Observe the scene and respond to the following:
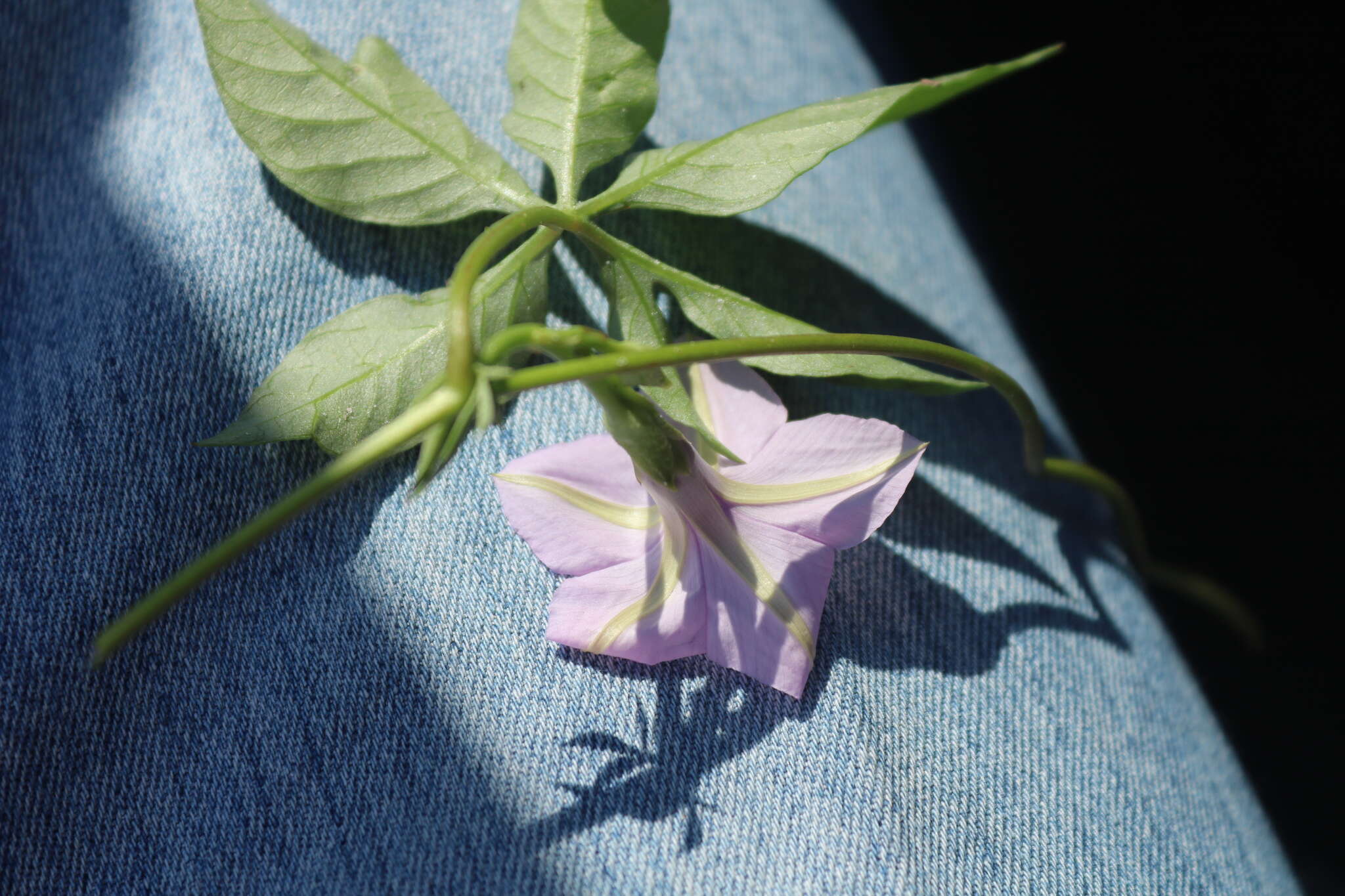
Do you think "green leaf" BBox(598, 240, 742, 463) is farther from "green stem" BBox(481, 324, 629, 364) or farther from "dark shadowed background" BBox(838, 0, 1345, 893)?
"dark shadowed background" BBox(838, 0, 1345, 893)

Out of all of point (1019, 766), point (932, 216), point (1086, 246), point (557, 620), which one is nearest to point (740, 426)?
point (557, 620)

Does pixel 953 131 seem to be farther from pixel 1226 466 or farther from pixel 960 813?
pixel 960 813

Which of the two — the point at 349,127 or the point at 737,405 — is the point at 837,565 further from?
the point at 349,127

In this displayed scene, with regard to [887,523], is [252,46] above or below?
above

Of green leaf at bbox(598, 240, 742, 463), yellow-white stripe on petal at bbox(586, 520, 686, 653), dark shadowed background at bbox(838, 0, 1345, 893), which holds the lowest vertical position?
dark shadowed background at bbox(838, 0, 1345, 893)

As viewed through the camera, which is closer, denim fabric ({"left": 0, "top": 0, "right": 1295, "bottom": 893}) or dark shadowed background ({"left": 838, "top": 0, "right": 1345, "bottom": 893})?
denim fabric ({"left": 0, "top": 0, "right": 1295, "bottom": 893})

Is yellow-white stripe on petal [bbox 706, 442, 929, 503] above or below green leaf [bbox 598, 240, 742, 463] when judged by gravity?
below

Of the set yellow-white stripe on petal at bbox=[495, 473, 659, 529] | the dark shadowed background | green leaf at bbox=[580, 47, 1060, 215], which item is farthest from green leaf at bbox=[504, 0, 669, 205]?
the dark shadowed background

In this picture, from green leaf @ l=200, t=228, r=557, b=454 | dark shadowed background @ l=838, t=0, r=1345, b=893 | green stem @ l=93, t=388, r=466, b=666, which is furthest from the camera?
dark shadowed background @ l=838, t=0, r=1345, b=893
